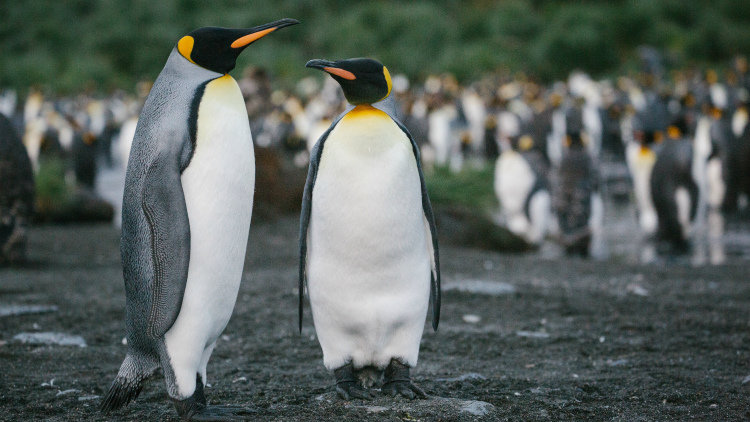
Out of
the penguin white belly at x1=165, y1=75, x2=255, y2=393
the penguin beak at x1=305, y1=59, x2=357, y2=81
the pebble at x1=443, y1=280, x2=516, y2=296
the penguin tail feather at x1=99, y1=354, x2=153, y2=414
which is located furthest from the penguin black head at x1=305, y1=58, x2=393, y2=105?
the pebble at x1=443, y1=280, x2=516, y2=296

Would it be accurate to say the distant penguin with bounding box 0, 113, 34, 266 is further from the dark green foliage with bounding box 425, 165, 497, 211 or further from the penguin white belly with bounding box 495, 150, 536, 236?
the penguin white belly with bounding box 495, 150, 536, 236

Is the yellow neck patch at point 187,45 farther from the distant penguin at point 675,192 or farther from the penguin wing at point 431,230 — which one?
the distant penguin at point 675,192

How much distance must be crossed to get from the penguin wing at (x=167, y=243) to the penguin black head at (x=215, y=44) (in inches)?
18.1

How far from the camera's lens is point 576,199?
9930mm

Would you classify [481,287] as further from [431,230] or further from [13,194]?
[13,194]

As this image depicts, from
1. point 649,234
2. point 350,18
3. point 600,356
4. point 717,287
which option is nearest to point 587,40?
point 350,18

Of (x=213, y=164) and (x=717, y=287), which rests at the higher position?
(x=213, y=164)

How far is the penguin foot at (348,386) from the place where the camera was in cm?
370

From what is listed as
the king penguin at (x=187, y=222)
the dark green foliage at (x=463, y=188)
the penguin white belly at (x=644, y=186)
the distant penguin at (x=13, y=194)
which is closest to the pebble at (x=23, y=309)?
the distant penguin at (x=13, y=194)

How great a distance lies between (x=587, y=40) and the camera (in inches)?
1394

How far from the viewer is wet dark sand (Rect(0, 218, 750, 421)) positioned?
3686 millimetres

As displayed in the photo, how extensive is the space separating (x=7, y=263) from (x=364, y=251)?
16.4 feet

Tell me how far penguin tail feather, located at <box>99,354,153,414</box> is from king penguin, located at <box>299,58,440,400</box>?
0.75m

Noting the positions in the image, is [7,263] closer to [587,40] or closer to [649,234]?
[649,234]
